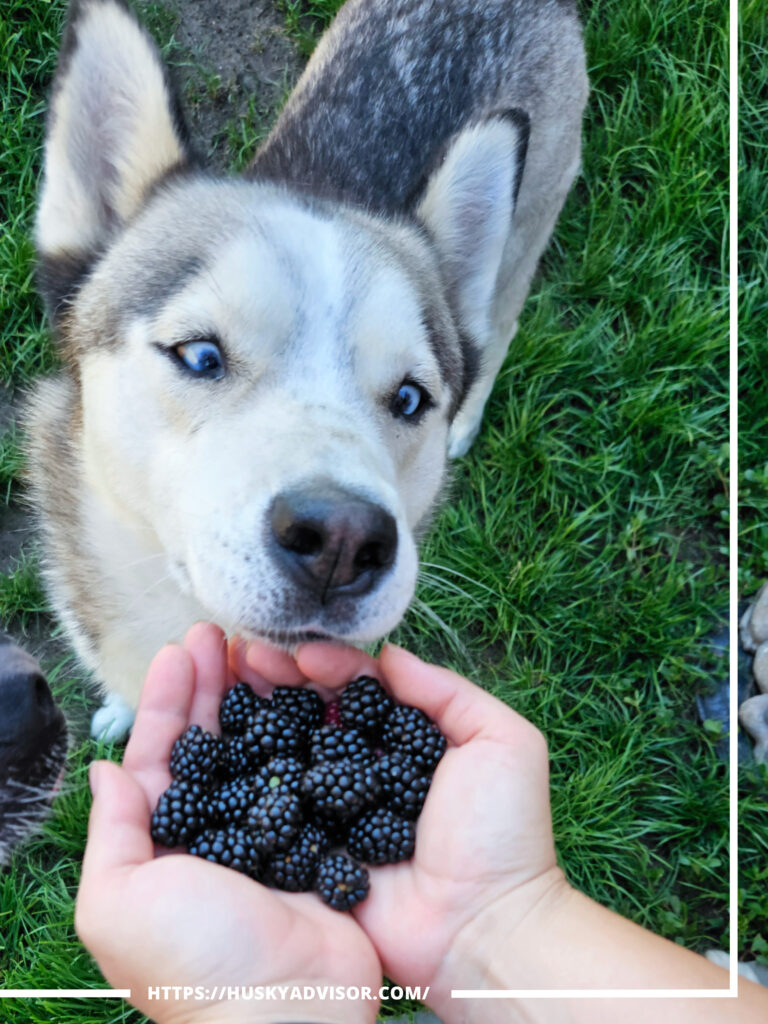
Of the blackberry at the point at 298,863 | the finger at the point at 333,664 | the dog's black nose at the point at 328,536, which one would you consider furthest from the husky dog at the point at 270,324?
the blackberry at the point at 298,863

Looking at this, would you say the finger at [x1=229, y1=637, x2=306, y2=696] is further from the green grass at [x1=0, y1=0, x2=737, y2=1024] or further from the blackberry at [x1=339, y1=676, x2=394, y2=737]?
the green grass at [x1=0, y1=0, x2=737, y2=1024]

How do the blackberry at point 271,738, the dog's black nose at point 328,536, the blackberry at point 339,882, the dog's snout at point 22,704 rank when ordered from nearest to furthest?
the dog's black nose at point 328,536 < the blackberry at point 339,882 < the blackberry at point 271,738 < the dog's snout at point 22,704

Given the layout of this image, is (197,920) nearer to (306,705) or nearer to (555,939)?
(306,705)

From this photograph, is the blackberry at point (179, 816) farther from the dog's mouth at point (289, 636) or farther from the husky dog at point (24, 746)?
the husky dog at point (24, 746)

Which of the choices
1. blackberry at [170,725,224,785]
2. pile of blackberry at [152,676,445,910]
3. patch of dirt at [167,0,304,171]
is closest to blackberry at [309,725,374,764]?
pile of blackberry at [152,676,445,910]

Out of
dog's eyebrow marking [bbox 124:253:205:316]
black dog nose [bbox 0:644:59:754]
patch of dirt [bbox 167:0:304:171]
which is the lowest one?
black dog nose [bbox 0:644:59:754]

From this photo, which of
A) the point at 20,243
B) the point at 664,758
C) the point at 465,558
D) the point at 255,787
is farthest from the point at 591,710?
the point at 20,243
